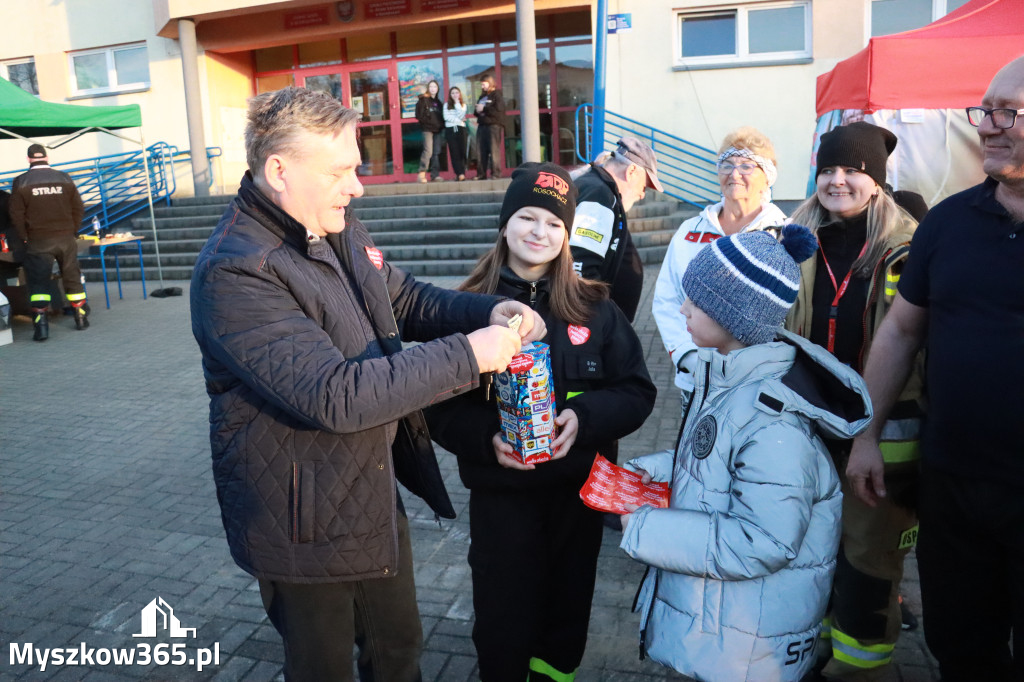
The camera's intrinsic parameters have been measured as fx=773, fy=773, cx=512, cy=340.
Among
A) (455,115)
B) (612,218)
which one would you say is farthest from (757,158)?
(455,115)

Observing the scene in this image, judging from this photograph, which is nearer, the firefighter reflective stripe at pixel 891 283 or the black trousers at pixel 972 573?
the black trousers at pixel 972 573

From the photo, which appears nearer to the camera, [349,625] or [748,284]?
[748,284]

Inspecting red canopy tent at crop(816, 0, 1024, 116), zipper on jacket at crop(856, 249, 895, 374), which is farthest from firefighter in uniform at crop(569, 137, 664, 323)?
red canopy tent at crop(816, 0, 1024, 116)

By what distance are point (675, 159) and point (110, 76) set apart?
1249 centimetres

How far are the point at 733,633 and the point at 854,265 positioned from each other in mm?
1411

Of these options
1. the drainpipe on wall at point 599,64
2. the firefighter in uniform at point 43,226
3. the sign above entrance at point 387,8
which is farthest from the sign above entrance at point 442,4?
the firefighter in uniform at point 43,226

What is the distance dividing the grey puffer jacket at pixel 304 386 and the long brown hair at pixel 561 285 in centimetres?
56

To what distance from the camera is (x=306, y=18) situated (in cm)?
1557

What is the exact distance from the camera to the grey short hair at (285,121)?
1854 millimetres

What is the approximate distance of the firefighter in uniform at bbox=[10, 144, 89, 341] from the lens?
909 centimetres

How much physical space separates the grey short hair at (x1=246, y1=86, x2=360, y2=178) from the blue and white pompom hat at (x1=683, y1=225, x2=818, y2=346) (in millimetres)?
1014

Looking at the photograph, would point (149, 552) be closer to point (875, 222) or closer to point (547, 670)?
point (547, 670)

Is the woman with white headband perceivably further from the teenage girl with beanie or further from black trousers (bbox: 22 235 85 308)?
black trousers (bbox: 22 235 85 308)

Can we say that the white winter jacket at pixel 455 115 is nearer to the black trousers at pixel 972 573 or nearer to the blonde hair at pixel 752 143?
the blonde hair at pixel 752 143
